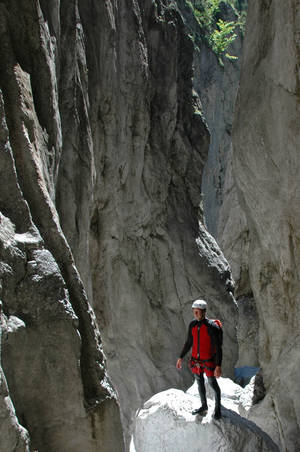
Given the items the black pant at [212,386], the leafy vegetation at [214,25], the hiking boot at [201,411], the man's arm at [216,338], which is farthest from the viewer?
the leafy vegetation at [214,25]

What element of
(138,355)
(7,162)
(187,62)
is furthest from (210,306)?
(7,162)

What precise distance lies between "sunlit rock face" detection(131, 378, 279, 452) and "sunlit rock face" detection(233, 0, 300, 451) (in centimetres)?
76

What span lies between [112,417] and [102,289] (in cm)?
681

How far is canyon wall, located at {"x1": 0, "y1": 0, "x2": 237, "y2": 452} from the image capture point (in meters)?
4.88

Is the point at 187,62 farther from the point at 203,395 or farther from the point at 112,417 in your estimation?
the point at 112,417

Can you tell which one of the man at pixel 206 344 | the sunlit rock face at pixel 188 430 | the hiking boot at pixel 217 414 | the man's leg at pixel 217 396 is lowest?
the sunlit rock face at pixel 188 430

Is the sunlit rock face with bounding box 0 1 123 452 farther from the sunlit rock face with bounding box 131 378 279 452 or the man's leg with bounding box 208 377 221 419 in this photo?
the sunlit rock face with bounding box 131 378 279 452

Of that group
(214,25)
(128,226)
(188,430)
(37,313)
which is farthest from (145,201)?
(214,25)

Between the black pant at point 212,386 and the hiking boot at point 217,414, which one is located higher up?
the black pant at point 212,386

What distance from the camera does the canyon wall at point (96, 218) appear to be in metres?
4.88

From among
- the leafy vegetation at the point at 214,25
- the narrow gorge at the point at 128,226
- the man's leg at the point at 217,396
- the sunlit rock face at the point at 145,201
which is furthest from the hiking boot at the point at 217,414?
the leafy vegetation at the point at 214,25

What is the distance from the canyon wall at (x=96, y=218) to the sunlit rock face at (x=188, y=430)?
1764 mm

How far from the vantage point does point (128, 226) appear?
43.3ft

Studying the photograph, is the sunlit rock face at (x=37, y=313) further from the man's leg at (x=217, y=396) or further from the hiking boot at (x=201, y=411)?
the hiking boot at (x=201, y=411)
